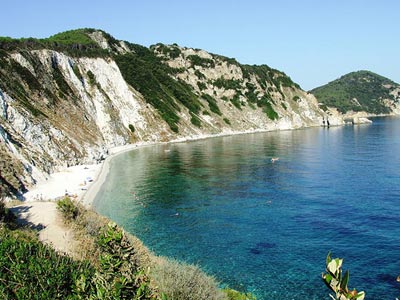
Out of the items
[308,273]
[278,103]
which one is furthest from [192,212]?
[278,103]

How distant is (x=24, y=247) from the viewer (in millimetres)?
12195

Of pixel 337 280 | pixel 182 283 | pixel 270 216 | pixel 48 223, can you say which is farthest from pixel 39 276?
pixel 270 216

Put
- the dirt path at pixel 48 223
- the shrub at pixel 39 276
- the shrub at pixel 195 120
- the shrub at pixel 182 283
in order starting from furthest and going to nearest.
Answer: the shrub at pixel 195 120 → the dirt path at pixel 48 223 → the shrub at pixel 182 283 → the shrub at pixel 39 276

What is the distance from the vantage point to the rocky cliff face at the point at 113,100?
57812 mm

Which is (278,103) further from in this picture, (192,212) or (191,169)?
(192,212)

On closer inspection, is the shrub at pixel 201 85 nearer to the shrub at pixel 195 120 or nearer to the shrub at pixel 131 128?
the shrub at pixel 195 120

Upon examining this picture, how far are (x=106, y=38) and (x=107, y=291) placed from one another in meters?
148

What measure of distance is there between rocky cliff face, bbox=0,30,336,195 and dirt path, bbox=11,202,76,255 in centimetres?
1723

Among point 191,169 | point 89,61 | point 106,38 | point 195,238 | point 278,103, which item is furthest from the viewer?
point 278,103

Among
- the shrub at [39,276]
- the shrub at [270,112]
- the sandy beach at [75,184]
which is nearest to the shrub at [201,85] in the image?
the shrub at [270,112]

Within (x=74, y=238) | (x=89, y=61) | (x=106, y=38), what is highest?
(x=106, y=38)

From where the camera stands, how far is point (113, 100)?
102000mm

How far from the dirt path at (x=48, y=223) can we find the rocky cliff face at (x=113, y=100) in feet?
56.5

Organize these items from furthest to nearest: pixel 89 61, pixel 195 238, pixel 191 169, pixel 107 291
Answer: pixel 89 61 → pixel 191 169 → pixel 195 238 → pixel 107 291
